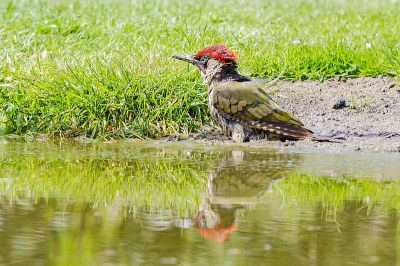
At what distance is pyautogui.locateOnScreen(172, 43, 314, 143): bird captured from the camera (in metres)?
5.62

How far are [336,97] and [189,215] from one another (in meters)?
4.02

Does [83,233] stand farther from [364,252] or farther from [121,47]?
[121,47]

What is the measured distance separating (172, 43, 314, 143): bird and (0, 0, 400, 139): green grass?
1.54ft

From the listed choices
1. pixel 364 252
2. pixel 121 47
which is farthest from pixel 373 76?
pixel 364 252

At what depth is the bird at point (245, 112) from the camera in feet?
18.5

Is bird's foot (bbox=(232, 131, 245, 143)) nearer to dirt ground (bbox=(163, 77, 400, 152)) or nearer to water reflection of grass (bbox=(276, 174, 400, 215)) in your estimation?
dirt ground (bbox=(163, 77, 400, 152))

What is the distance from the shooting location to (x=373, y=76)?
734cm

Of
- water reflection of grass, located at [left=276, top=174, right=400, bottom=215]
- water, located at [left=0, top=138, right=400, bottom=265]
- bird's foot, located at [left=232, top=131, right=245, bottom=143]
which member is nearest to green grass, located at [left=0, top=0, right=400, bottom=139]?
bird's foot, located at [left=232, top=131, right=245, bottom=143]

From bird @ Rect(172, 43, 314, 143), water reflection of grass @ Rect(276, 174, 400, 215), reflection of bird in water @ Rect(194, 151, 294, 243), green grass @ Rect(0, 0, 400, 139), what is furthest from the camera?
green grass @ Rect(0, 0, 400, 139)

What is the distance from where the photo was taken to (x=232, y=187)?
148 inches

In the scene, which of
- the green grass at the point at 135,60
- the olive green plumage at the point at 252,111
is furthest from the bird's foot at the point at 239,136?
the green grass at the point at 135,60

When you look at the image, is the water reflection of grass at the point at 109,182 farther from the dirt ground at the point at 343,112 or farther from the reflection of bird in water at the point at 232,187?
the dirt ground at the point at 343,112

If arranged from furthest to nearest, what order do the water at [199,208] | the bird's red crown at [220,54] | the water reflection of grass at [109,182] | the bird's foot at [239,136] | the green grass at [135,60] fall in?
the green grass at [135,60]
the bird's red crown at [220,54]
the bird's foot at [239,136]
the water reflection of grass at [109,182]
the water at [199,208]

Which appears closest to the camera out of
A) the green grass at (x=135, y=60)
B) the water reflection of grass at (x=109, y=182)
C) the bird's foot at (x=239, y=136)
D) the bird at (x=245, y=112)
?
the water reflection of grass at (x=109, y=182)
